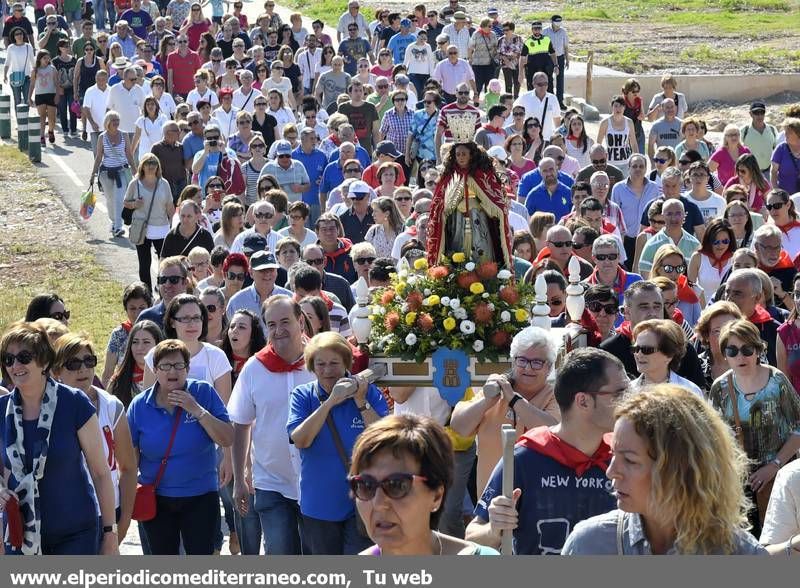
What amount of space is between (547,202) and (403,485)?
37.6 feet

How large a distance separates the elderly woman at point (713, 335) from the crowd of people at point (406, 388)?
2 centimetres

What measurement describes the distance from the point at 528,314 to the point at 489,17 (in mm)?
19431

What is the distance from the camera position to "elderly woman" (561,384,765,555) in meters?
5.16

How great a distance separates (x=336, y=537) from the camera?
880 centimetres

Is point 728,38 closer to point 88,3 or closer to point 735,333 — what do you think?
point 88,3

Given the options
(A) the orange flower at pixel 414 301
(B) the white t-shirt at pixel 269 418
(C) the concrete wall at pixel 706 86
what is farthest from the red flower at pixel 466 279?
(C) the concrete wall at pixel 706 86

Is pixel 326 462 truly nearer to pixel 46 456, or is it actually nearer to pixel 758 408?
pixel 46 456

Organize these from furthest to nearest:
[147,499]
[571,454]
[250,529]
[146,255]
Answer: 1. [146,255]
2. [250,529]
3. [147,499]
4. [571,454]

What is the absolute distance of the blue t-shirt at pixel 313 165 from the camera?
19.7m

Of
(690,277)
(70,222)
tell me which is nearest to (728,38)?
(70,222)

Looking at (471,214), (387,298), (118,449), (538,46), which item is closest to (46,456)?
(118,449)

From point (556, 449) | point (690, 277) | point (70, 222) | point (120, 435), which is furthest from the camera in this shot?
point (70, 222)

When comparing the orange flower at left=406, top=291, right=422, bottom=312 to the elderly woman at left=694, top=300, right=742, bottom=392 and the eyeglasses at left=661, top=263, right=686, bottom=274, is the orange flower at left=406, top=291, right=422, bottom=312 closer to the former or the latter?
the elderly woman at left=694, top=300, right=742, bottom=392

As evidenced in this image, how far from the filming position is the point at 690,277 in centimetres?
1332
